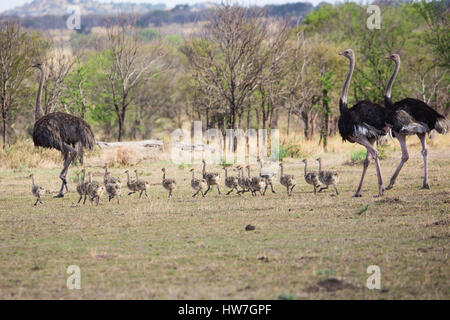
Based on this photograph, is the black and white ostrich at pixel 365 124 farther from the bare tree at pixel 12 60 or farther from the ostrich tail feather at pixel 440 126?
the bare tree at pixel 12 60

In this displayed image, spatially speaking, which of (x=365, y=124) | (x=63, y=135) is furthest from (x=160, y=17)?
(x=365, y=124)

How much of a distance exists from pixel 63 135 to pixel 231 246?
7927 millimetres

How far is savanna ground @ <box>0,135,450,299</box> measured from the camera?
A: 21.9ft

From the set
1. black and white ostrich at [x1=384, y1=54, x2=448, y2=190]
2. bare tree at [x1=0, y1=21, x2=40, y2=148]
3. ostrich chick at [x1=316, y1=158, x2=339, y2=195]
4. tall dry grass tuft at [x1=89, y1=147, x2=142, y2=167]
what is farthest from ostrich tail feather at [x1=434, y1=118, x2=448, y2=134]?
bare tree at [x1=0, y1=21, x2=40, y2=148]

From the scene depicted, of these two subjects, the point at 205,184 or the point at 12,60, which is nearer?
the point at 205,184

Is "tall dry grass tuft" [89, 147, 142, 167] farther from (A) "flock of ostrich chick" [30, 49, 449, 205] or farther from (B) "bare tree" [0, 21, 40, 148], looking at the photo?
(A) "flock of ostrich chick" [30, 49, 449, 205]

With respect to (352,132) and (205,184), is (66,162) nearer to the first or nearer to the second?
(205,184)

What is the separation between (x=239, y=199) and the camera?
13805 mm

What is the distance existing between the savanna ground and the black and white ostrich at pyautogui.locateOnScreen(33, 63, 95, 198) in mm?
1330

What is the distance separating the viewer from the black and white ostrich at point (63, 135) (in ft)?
49.1

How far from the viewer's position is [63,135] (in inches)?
595

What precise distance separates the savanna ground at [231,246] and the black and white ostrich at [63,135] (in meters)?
1.33

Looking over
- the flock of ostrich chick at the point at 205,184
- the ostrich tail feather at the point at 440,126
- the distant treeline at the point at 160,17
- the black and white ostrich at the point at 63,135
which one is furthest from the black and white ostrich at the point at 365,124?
the distant treeline at the point at 160,17

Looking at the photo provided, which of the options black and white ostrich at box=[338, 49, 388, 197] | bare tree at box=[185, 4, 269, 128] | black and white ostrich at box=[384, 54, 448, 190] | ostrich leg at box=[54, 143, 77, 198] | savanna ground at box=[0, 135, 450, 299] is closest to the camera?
savanna ground at box=[0, 135, 450, 299]
